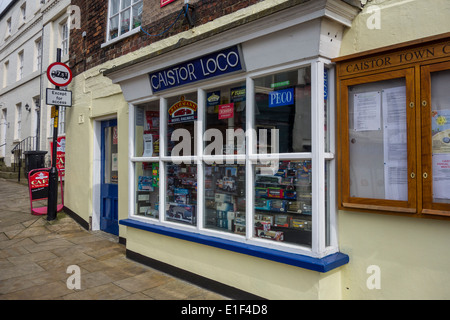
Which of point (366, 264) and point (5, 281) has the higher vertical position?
point (366, 264)

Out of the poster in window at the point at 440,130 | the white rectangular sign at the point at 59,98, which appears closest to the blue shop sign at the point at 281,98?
the poster in window at the point at 440,130

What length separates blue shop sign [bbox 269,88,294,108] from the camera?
11.7 ft

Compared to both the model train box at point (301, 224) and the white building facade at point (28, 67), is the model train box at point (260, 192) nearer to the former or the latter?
the model train box at point (301, 224)

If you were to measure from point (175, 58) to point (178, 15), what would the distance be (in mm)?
1176

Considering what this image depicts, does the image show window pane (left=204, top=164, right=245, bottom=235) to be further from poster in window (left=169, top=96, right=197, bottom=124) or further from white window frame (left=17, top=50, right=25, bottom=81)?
white window frame (left=17, top=50, right=25, bottom=81)

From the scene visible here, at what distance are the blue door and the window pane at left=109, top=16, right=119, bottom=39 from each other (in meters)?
1.70

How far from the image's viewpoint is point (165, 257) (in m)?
4.77

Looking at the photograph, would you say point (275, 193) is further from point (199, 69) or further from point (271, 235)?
point (199, 69)

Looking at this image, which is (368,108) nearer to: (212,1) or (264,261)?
(264,261)

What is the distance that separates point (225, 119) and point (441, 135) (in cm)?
238

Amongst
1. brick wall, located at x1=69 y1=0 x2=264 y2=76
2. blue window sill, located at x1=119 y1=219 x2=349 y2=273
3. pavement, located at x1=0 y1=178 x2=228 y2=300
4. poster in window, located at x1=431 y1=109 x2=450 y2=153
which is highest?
brick wall, located at x1=69 y1=0 x2=264 y2=76

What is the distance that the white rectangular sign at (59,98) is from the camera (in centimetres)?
745

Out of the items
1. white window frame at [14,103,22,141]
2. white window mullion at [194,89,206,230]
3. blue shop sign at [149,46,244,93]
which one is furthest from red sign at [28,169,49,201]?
white window frame at [14,103,22,141]
